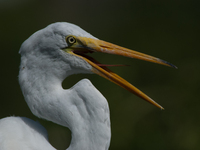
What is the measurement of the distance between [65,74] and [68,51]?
99 mm

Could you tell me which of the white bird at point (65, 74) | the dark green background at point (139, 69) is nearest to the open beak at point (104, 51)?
the white bird at point (65, 74)

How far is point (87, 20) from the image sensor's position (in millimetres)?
4742

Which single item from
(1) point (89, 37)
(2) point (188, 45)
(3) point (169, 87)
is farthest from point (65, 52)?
(2) point (188, 45)

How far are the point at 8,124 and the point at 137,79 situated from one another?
8.59 ft

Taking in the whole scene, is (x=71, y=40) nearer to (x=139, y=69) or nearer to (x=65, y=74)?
(x=65, y=74)

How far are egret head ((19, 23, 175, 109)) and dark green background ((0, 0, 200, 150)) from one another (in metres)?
1.97

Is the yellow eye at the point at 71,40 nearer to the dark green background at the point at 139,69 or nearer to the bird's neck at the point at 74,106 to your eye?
the bird's neck at the point at 74,106

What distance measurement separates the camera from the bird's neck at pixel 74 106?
44.6 inches

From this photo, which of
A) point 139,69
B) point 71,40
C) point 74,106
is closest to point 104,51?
point 71,40

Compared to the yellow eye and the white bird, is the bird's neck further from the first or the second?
the yellow eye

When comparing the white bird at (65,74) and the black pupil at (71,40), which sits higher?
the black pupil at (71,40)

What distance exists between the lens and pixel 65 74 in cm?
124

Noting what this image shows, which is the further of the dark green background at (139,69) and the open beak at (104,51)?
the dark green background at (139,69)

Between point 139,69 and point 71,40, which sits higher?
point 71,40
